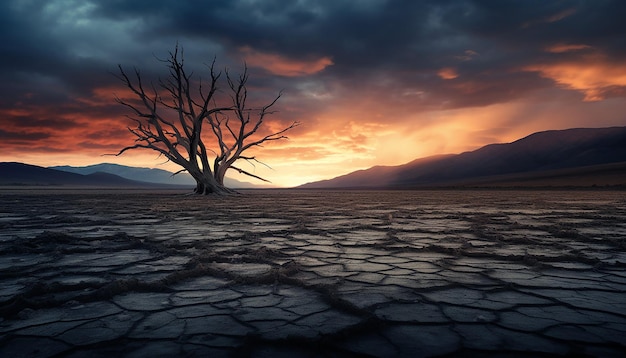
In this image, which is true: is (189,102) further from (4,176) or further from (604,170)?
(4,176)

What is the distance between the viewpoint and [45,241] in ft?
12.8

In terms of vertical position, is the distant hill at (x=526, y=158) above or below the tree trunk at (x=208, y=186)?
above

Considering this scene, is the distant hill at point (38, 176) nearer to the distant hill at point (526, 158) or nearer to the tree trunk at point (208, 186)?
the distant hill at point (526, 158)

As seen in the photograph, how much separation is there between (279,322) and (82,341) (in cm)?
75

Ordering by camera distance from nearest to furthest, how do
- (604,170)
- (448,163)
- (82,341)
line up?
(82,341)
(604,170)
(448,163)

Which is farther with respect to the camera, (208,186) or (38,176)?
(38,176)

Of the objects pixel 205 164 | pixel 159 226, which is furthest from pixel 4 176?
pixel 159 226

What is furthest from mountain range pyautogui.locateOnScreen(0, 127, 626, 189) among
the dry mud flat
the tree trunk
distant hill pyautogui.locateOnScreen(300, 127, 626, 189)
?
the dry mud flat

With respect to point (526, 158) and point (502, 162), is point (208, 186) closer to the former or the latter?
point (502, 162)

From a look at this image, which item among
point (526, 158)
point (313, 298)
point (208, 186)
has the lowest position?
point (313, 298)

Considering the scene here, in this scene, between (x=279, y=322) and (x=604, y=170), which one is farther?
(x=604, y=170)

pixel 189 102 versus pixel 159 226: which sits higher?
pixel 189 102

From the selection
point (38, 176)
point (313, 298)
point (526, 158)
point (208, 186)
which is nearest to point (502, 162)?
point (526, 158)

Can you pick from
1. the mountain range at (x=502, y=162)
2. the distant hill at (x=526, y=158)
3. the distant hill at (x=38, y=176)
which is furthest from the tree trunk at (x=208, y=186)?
the distant hill at (x=38, y=176)
